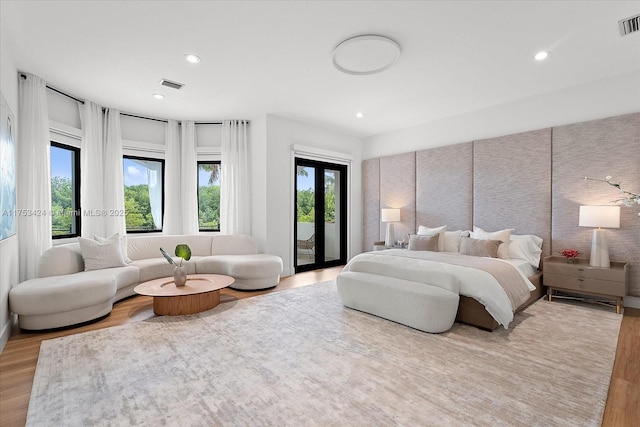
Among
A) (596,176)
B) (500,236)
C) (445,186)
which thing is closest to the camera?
(596,176)

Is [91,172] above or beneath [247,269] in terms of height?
above

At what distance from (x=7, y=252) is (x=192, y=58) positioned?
8.72ft

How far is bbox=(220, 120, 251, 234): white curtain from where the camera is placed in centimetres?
558

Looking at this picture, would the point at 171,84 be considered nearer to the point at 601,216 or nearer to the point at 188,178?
the point at 188,178

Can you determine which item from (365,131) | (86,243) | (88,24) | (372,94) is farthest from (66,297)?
(365,131)

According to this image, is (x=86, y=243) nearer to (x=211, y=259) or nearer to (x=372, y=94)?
(x=211, y=259)

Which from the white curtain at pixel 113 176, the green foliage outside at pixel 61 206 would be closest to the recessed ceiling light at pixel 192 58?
the white curtain at pixel 113 176

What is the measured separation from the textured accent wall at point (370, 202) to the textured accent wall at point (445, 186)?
3.28 ft

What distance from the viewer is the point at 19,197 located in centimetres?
347

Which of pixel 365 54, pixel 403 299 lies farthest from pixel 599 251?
pixel 365 54

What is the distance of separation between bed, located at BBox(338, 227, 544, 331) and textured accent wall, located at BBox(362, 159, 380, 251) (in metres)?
2.31

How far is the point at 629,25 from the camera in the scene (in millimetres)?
2674

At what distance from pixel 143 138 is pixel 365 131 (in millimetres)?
4246

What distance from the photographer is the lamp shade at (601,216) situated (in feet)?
11.3
